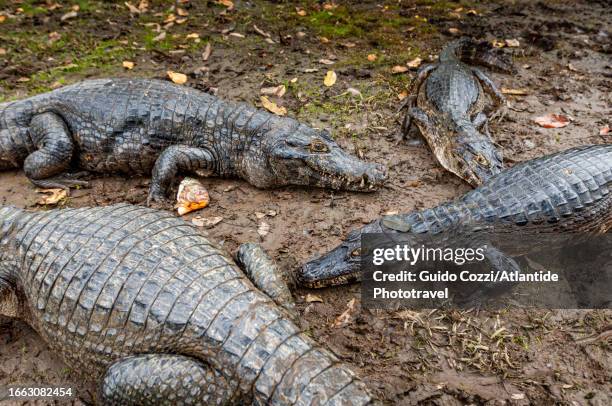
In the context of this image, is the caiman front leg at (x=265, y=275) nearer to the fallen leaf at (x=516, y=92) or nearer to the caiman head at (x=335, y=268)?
the caiman head at (x=335, y=268)

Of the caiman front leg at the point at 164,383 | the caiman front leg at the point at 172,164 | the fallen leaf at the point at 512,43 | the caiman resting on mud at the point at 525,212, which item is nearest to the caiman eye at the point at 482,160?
the caiman resting on mud at the point at 525,212

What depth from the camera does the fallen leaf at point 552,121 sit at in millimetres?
5166

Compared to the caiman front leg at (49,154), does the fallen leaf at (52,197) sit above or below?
below

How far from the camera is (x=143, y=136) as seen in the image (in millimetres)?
4684

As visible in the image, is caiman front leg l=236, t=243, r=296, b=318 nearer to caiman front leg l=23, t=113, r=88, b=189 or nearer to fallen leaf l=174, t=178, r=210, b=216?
fallen leaf l=174, t=178, r=210, b=216

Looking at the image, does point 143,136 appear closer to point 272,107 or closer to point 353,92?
point 272,107

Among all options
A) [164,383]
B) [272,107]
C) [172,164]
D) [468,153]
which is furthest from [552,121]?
[164,383]

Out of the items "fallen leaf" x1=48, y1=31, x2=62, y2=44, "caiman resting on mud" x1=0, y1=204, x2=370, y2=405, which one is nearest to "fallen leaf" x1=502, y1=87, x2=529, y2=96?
"caiman resting on mud" x1=0, y1=204, x2=370, y2=405

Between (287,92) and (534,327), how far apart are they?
3667 mm

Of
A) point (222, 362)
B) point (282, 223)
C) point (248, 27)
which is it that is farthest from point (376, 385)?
point (248, 27)

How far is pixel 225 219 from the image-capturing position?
4238 millimetres

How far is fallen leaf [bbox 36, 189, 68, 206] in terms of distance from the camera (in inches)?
175

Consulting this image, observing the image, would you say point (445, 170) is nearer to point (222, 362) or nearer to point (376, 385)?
point (376, 385)

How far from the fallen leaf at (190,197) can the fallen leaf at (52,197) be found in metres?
0.99
